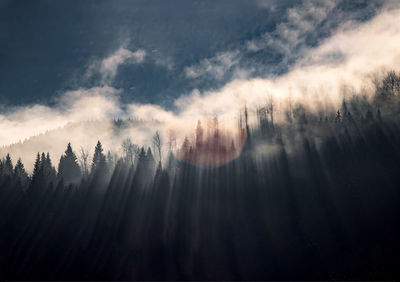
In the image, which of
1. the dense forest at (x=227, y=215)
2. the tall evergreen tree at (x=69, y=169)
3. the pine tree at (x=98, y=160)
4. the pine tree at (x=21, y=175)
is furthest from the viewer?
the tall evergreen tree at (x=69, y=169)

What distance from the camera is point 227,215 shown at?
86.1m

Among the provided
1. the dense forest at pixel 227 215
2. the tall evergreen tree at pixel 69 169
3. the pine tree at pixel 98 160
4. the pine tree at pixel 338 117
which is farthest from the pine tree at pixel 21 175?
the pine tree at pixel 338 117

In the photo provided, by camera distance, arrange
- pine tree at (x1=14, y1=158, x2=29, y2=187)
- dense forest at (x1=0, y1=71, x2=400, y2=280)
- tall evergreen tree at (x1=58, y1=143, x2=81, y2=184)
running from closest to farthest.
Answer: dense forest at (x1=0, y1=71, x2=400, y2=280) → pine tree at (x1=14, y1=158, x2=29, y2=187) → tall evergreen tree at (x1=58, y1=143, x2=81, y2=184)

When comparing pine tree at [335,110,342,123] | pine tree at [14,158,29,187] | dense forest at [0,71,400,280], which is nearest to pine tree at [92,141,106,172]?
dense forest at [0,71,400,280]

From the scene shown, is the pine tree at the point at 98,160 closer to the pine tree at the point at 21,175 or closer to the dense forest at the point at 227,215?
the dense forest at the point at 227,215

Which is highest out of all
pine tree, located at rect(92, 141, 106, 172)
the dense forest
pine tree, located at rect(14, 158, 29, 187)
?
pine tree, located at rect(92, 141, 106, 172)

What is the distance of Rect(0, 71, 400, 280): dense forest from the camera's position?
66.8m

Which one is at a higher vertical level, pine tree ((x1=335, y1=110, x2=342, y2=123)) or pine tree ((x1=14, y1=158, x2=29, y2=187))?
pine tree ((x1=335, y1=110, x2=342, y2=123))

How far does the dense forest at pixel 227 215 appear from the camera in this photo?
66750mm

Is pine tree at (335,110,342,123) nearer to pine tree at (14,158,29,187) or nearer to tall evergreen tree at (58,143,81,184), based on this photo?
tall evergreen tree at (58,143,81,184)

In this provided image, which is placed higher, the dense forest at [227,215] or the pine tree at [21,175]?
the pine tree at [21,175]

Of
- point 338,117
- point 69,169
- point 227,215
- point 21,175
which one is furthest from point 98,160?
point 338,117

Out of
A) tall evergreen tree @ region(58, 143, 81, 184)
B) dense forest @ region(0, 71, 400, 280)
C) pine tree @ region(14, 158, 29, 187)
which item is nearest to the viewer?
dense forest @ region(0, 71, 400, 280)

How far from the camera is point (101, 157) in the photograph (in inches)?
4729
